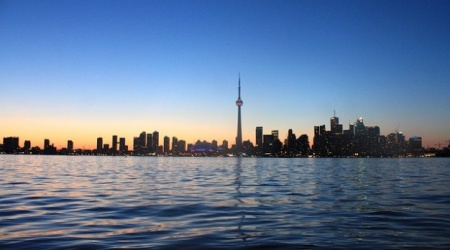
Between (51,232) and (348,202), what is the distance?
60.2 feet

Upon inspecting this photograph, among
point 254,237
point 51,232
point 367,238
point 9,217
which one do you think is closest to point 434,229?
point 367,238

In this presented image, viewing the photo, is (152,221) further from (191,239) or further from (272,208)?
(272,208)

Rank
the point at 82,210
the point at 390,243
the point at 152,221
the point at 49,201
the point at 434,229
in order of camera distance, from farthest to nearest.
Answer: the point at 49,201 → the point at 82,210 → the point at 152,221 → the point at 434,229 → the point at 390,243

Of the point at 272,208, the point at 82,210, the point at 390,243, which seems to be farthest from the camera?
the point at 272,208

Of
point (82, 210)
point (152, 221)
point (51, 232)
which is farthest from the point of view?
point (82, 210)

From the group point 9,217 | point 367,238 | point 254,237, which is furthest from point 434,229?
point 9,217

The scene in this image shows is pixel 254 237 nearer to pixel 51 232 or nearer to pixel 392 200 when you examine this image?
pixel 51 232

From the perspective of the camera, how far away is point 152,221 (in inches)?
680

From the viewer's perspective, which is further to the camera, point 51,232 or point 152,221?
point 152,221

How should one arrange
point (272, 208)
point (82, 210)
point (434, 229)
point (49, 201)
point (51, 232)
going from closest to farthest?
1. point (51, 232)
2. point (434, 229)
3. point (82, 210)
4. point (272, 208)
5. point (49, 201)

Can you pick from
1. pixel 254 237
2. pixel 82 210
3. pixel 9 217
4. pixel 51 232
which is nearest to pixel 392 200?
pixel 254 237

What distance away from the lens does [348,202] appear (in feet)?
82.6

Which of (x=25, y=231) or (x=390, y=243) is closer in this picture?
(x=390, y=243)

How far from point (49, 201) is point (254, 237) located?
52.9ft
